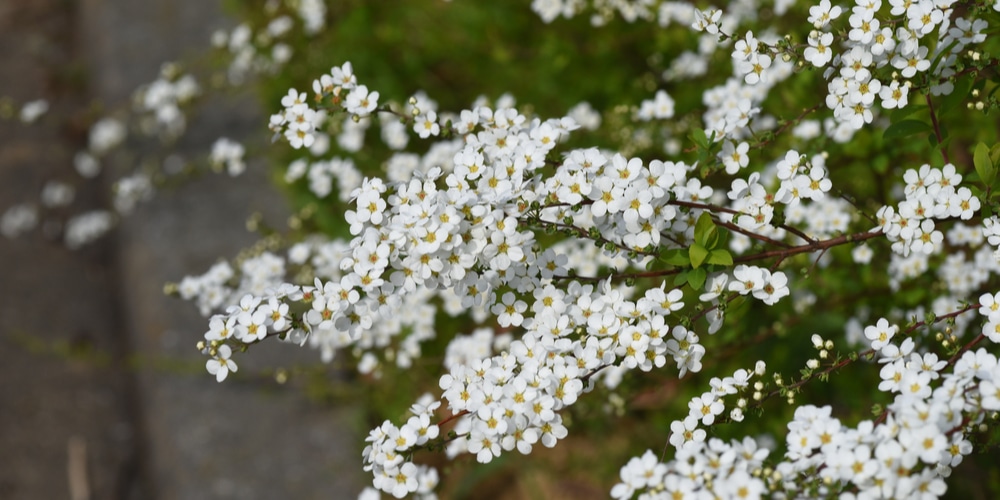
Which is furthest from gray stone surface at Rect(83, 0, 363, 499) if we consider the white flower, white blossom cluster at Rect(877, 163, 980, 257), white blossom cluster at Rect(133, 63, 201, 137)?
white blossom cluster at Rect(877, 163, 980, 257)

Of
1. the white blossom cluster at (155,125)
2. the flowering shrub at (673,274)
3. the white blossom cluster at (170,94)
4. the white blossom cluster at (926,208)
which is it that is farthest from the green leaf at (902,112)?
the white blossom cluster at (170,94)

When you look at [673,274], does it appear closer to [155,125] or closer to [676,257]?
[676,257]

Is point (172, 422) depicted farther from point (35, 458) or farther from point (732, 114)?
point (732, 114)

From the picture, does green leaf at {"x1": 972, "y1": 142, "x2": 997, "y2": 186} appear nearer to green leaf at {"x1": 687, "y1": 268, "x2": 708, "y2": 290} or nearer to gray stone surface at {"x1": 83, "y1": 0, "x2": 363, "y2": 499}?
green leaf at {"x1": 687, "y1": 268, "x2": 708, "y2": 290}

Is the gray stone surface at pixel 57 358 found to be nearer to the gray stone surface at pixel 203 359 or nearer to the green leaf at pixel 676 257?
the gray stone surface at pixel 203 359

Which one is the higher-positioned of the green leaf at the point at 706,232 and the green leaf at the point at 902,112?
the green leaf at the point at 902,112
